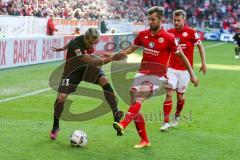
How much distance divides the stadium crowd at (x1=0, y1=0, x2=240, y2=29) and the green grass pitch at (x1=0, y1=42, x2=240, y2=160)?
12.5m

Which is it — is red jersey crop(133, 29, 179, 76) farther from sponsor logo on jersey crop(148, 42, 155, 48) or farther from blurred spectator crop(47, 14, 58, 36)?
blurred spectator crop(47, 14, 58, 36)

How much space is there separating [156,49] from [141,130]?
1.24 metres

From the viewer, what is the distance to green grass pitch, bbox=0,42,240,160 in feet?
26.3

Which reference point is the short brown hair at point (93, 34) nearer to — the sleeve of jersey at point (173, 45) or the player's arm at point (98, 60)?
the player's arm at point (98, 60)

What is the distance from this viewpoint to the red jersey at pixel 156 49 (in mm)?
8461

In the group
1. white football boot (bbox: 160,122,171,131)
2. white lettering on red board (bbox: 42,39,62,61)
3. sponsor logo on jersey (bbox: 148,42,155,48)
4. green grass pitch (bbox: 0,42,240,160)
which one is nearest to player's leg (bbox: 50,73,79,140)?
green grass pitch (bbox: 0,42,240,160)

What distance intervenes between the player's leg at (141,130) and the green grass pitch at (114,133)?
117 millimetres

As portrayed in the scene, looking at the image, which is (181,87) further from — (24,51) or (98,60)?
(24,51)

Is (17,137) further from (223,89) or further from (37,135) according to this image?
(223,89)

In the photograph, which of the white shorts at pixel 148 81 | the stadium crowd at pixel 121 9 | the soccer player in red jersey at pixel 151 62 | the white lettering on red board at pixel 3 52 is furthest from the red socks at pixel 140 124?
the stadium crowd at pixel 121 9

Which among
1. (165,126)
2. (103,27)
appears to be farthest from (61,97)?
(103,27)

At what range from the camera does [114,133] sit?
9.55 m

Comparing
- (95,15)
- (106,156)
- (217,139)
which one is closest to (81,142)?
(106,156)

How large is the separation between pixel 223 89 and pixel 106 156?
31.1 feet
